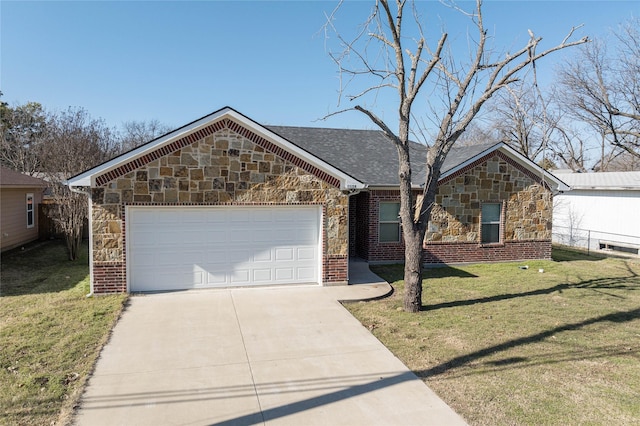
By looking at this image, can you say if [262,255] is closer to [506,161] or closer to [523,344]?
[523,344]

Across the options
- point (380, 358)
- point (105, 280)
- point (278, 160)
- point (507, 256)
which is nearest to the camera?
point (380, 358)

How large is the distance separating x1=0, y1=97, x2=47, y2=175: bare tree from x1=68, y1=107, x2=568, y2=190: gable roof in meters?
19.9

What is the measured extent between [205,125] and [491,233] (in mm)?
10562

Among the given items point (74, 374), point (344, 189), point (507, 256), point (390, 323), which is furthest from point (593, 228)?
point (74, 374)

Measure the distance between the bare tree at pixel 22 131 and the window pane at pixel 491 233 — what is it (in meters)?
27.0

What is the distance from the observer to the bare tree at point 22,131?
91.2 feet

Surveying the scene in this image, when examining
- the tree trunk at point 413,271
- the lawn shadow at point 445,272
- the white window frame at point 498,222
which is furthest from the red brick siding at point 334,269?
the white window frame at point 498,222

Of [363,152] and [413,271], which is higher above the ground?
[363,152]

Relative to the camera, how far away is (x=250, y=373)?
6172 mm

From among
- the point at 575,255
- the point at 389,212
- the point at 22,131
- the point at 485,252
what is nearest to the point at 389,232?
the point at 389,212

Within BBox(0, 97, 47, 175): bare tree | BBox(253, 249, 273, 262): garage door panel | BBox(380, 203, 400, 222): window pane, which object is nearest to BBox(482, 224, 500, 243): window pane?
BBox(380, 203, 400, 222): window pane

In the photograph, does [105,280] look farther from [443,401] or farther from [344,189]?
[443,401]

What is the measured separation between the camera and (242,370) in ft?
20.6

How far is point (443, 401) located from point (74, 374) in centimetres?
502
